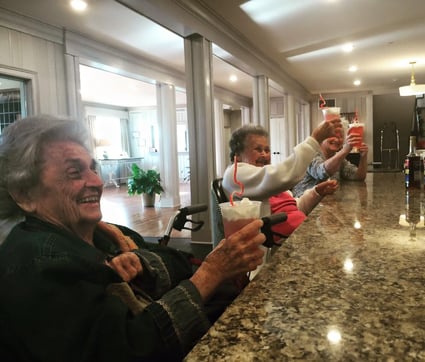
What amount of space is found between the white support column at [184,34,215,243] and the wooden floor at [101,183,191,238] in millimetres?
726

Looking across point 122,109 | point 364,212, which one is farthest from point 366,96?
point 364,212

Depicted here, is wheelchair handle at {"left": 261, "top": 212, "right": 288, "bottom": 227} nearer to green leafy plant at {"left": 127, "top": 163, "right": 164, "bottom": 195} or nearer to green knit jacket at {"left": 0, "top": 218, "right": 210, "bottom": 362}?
green knit jacket at {"left": 0, "top": 218, "right": 210, "bottom": 362}

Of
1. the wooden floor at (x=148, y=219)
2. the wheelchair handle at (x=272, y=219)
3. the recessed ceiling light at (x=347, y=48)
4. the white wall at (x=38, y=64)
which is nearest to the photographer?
the wheelchair handle at (x=272, y=219)

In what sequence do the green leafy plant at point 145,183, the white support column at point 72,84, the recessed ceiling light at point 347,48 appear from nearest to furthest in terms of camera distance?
the white support column at point 72,84, the recessed ceiling light at point 347,48, the green leafy plant at point 145,183

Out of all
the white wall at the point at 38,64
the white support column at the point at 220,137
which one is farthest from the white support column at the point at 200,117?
the white support column at the point at 220,137

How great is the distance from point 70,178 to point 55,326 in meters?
0.45

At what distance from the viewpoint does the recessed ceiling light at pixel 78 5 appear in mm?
3616

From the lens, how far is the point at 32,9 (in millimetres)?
3756

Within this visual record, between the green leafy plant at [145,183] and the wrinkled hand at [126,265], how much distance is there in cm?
592

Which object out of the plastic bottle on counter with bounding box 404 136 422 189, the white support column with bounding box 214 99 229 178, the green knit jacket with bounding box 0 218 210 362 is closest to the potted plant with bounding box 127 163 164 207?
the white support column with bounding box 214 99 229 178

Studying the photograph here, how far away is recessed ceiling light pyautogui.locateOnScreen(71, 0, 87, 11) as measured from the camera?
142 inches

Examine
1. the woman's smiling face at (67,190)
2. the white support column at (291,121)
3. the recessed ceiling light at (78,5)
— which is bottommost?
the woman's smiling face at (67,190)

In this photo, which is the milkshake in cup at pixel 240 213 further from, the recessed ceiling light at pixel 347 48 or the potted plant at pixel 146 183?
the potted plant at pixel 146 183

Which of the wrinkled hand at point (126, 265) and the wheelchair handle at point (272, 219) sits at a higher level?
the wheelchair handle at point (272, 219)
